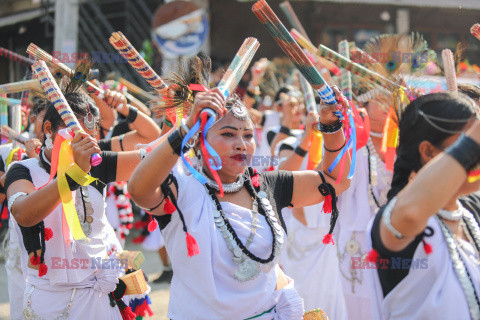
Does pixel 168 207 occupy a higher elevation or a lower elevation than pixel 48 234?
higher

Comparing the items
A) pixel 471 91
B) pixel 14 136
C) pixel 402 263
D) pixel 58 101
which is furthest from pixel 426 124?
pixel 14 136

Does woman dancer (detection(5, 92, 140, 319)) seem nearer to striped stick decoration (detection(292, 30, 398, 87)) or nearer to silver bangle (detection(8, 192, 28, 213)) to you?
silver bangle (detection(8, 192, 28, 213))

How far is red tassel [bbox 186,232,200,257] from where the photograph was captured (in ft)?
7.55

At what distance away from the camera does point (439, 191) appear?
5.82 feet

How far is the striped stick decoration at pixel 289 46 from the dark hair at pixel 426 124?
42cm

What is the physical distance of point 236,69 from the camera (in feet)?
7.96

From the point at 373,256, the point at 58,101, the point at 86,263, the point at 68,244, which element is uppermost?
the point at 58,101

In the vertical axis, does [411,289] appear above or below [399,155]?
below

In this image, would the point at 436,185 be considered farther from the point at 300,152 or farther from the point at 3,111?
the point at 3,111

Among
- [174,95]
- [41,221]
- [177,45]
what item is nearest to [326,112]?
[174,95]

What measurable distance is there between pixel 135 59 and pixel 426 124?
65.8 inches

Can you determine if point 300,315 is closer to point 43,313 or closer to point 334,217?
point 334,217

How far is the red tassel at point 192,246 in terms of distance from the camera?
230 cm

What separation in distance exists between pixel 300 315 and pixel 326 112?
88 centimetres
